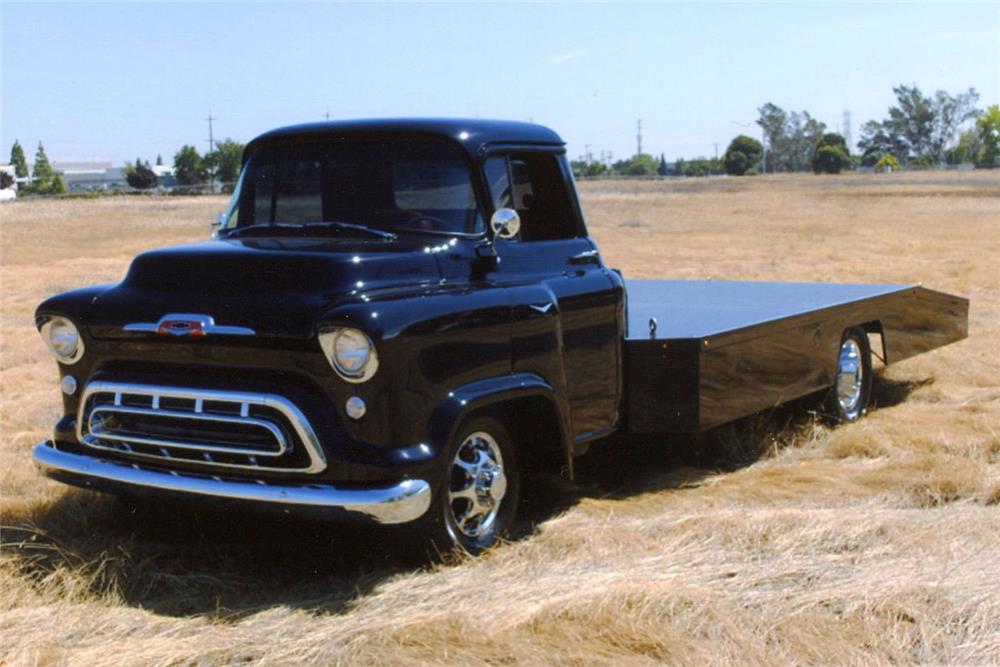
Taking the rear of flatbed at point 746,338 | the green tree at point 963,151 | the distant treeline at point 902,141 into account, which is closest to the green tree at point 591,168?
the distant treeline at point 902,141

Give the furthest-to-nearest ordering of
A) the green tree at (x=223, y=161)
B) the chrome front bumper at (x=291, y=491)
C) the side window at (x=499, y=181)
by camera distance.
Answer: the green tree at (x=223, y=161) < the side window at (x=499, y=181) < the chrome front bumper at (x=291, y=491)

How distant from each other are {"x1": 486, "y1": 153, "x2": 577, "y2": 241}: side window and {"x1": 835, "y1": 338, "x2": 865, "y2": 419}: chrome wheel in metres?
2.77

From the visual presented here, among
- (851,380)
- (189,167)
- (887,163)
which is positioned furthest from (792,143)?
(851,380)

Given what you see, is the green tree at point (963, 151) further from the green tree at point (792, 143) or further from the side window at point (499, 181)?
the side window at point (499, 181)

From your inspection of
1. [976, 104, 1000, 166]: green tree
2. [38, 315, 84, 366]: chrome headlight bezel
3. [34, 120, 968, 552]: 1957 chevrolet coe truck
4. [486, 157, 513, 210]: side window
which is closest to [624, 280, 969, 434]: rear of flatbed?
[34, 120, 968, 552]: 1957 chevrolet coe truck

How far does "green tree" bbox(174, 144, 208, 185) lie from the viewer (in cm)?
8522

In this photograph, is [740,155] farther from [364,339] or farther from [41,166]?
[364,339]

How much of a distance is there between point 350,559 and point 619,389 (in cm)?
169

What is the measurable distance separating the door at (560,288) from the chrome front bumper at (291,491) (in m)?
0.95

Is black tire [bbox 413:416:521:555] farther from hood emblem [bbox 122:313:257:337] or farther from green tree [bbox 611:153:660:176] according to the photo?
green tree [bbox 611:153:660:176]

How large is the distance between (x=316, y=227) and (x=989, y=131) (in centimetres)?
14122

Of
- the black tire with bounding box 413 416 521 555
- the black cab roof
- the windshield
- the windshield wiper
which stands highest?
the black cab roof

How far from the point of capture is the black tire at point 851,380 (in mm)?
8055

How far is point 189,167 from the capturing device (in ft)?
285
